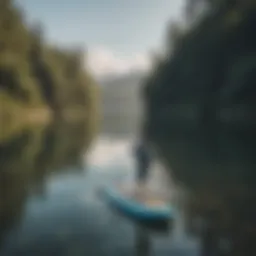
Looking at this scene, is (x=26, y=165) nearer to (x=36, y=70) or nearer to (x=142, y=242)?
(x=142, y=242)

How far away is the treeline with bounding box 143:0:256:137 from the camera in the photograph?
6291cm

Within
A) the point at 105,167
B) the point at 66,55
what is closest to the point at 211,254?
the point at 105,167

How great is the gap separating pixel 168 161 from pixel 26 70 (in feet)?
151

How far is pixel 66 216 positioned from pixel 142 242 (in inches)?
175

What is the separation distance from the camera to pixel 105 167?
34.6m

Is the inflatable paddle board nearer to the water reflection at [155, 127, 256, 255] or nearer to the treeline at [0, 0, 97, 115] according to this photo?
the water reflection at [155, 127, 256, 255]

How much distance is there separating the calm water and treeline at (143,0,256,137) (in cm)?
3034

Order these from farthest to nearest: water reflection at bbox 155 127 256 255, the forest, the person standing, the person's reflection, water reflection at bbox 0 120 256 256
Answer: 1. the forest
2. the person standing
3. water reflection at bbox 155 127 256 255
4. water reflection at bbox 0 120 256 256
5. the person's reflection

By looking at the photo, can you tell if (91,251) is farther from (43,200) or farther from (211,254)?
(43,200)

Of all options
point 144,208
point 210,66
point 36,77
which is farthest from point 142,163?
point 36,77

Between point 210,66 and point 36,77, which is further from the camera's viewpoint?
point 36,77

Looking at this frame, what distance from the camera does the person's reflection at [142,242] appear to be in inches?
613

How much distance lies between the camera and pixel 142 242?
54.2 feet

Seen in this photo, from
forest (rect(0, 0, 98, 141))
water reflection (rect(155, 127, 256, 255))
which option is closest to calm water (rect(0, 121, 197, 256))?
water reflection (rect(155, 127, 256, 255))
